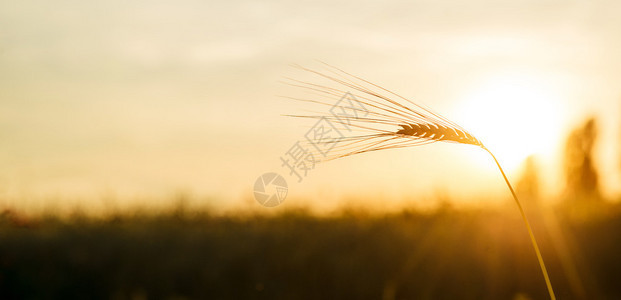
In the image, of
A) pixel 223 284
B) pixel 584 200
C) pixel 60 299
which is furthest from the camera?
pixel 584 200

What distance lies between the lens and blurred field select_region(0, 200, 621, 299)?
357 centimetres

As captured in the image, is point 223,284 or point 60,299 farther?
point 223,284

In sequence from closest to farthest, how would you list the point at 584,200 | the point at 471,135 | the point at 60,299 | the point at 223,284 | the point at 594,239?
the point at 471,135, the point at 60,299, the point at 223,284, the point at 594,239, the point at 584,200

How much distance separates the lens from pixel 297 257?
3.91 meters

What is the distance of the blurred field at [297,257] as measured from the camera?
3.57 m

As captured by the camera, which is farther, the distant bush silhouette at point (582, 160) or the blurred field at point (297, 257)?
the distant bush silhouette at point (582, 160)

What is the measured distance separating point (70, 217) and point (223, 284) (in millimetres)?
1338

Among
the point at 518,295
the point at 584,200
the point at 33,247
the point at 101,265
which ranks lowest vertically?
the point at 518,295

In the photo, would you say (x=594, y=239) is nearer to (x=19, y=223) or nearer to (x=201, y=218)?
(x=201, y=218)

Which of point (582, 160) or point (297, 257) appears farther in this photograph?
point (582, 160)

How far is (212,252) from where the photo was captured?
151 inches

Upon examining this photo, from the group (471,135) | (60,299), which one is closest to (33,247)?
(60,299)

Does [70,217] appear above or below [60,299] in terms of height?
above

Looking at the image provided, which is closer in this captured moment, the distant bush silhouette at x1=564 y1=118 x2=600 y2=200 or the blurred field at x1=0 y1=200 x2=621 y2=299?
the blurred field at x1=0 y1=200 x2=621 y2=299
